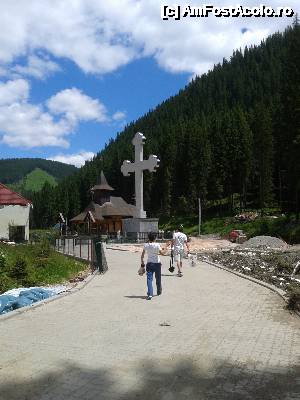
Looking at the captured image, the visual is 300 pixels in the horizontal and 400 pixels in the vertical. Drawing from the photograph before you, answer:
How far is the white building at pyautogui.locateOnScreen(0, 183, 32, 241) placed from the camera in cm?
3825

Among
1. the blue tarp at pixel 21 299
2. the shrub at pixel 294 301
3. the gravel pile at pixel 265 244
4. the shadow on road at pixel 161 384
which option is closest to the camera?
the shadow on road at pixel 161 384

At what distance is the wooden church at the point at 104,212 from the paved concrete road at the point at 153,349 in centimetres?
5660

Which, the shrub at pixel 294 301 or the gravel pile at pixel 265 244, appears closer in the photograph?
the shrub at pixel 294 301

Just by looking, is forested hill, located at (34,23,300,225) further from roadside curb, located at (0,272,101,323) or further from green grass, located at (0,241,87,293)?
roadside curb, located at (0,272,101,323)

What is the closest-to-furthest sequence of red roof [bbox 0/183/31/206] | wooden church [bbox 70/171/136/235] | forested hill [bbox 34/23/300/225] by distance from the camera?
red roof [bbox 0/183/31/206], forested hill [bbox 34/23/300/225], wooden church [bbox 70/171/136/235]

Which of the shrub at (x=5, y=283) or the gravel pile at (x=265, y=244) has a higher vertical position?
the gravel pile at (x=265, y=244)

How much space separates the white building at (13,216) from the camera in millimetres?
38250

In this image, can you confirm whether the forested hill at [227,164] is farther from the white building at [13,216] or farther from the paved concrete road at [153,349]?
the paved concrete road at [153,349]

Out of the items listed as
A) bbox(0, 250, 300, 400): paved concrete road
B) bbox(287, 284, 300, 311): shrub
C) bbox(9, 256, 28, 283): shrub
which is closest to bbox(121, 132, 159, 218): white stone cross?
bbox(9, 256, 28, 283): shrub

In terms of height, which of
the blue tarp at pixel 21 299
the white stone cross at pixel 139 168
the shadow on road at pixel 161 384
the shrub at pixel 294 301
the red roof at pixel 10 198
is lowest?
the shadow on road at pixel 161 384

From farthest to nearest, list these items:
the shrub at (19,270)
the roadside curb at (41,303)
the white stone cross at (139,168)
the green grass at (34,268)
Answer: the white stone cross at (139,168)
the shrub at (19,270)
the green grass at (34,268)
the roadside curb at (41,303)

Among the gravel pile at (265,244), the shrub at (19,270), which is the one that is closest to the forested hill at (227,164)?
the gravel pile at (265,244)

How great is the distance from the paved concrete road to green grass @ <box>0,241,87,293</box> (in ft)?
13.7

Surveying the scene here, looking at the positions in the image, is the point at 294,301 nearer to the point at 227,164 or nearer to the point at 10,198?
the point at 10,198
